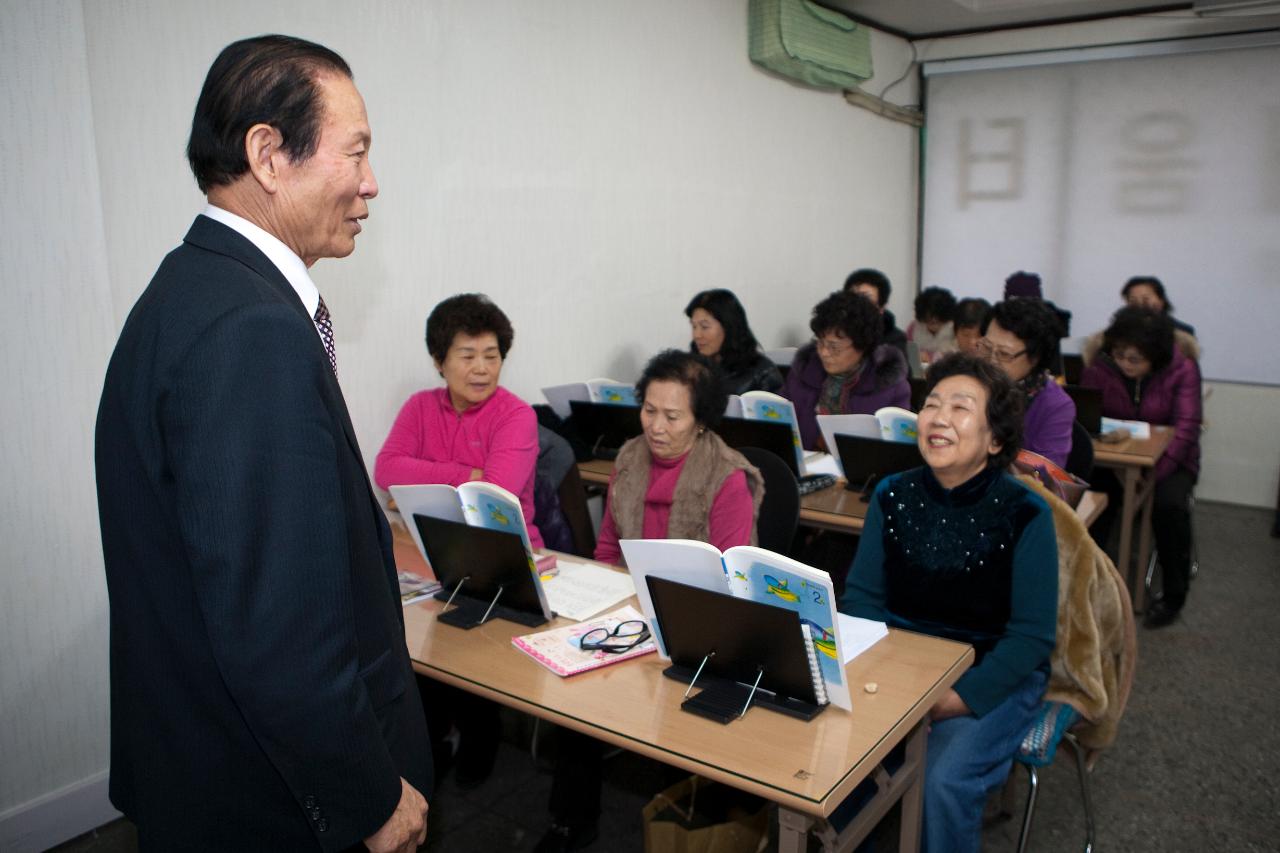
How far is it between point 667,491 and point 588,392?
162 centimetres

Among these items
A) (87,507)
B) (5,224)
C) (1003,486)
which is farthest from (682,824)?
(5,224)

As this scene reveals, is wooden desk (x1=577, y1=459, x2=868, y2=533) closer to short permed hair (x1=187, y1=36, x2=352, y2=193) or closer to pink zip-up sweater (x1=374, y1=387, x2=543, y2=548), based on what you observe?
pink zip-up sweater (x1=374, y1=387, x2=543, y2=548)

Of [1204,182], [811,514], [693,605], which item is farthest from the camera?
[1204,182]

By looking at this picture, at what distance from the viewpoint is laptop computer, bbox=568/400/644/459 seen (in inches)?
148

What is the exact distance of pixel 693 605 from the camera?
1803 millimetres

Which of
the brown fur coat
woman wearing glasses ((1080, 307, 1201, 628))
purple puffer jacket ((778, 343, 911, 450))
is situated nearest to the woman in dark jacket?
purple puffer jacket ((778, 343, 911, 450))

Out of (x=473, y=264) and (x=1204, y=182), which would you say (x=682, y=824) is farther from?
(x=1204, y=182)

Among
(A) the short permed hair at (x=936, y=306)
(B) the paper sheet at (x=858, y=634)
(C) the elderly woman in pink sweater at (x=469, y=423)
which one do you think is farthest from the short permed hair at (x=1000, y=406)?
(A) the short permed hair at (x=936, y=306)

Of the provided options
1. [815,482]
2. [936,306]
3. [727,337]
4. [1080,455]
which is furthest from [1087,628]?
[936,306]

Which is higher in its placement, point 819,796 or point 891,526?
point 891,526

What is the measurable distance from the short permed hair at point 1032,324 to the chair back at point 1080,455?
29 cm

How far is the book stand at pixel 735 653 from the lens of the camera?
1.71 m

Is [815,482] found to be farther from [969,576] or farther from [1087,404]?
[1087,404]

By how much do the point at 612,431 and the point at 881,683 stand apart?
2122mm
